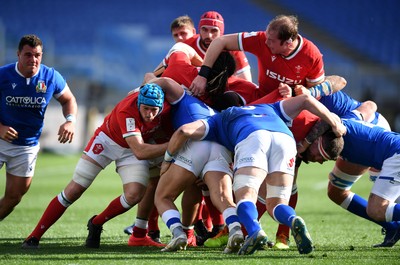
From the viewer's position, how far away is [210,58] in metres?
7.90

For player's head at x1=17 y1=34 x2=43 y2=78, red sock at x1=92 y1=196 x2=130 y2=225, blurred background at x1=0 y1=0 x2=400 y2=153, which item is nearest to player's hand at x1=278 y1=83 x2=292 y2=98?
red sock at x1=92 y1=196 x2=130 y2=225

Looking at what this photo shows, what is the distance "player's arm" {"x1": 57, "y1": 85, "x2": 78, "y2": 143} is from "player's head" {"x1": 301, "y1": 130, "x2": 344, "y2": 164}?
2.65m

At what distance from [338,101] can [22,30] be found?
88.0ft

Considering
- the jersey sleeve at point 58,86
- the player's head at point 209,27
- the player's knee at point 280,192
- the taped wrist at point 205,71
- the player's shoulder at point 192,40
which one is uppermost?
the player's head at point 209,27

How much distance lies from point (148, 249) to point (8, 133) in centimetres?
211

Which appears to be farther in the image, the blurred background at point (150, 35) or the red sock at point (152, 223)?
the blurred background at point (150, 35)

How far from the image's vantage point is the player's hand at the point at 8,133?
27.0ft

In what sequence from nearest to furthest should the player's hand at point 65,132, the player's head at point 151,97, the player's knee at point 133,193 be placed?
the player's head at point 151,97 → the player's knee at point 133,193 → the player's hand at point 65,132

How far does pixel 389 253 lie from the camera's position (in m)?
7.05

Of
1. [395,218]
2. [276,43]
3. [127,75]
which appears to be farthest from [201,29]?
[127,75]

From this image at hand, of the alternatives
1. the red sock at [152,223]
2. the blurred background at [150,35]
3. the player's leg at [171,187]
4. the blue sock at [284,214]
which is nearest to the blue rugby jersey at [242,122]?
the player's leg at [171,187]

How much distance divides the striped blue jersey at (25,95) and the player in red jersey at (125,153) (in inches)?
34.3

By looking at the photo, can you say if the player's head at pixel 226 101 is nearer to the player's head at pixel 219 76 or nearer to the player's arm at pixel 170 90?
Answer: the player's head at pixel 219 76

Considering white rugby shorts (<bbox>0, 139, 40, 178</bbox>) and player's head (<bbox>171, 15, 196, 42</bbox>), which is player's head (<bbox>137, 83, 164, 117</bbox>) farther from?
player's head (<bbox>171, 15, 196, 42</bbox>)
